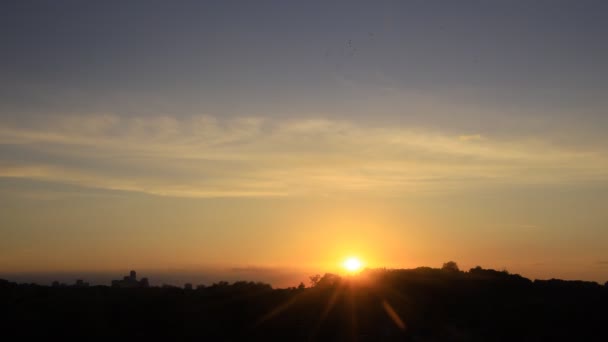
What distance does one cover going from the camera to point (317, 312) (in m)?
35.7

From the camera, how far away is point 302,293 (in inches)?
1510

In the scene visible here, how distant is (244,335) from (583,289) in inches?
951

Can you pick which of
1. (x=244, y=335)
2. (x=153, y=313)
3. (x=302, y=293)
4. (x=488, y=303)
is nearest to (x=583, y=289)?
(x=488, y=303)

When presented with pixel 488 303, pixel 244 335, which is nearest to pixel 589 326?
pixel 488 303

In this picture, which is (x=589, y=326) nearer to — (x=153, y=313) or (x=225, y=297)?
(x=225, y=297)

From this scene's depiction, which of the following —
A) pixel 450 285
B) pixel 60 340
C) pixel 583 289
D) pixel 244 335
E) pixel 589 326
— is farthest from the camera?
pixel 583 289

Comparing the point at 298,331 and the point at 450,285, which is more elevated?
the point at 450,285

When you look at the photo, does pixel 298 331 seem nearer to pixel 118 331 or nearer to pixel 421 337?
pixel 421 337

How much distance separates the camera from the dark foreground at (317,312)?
1292 inches

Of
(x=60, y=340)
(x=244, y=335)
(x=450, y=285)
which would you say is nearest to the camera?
(x=60, y=340)

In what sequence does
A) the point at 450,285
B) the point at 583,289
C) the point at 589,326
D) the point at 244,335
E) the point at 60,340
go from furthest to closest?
the point at 583,289 < the point at 450,285 < the point at 589,326 < the point at 244,335 < the point at 60,340

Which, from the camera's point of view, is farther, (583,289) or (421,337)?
(583,289)

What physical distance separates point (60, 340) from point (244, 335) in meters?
8.96

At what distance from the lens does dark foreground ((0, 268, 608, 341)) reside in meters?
32.8
